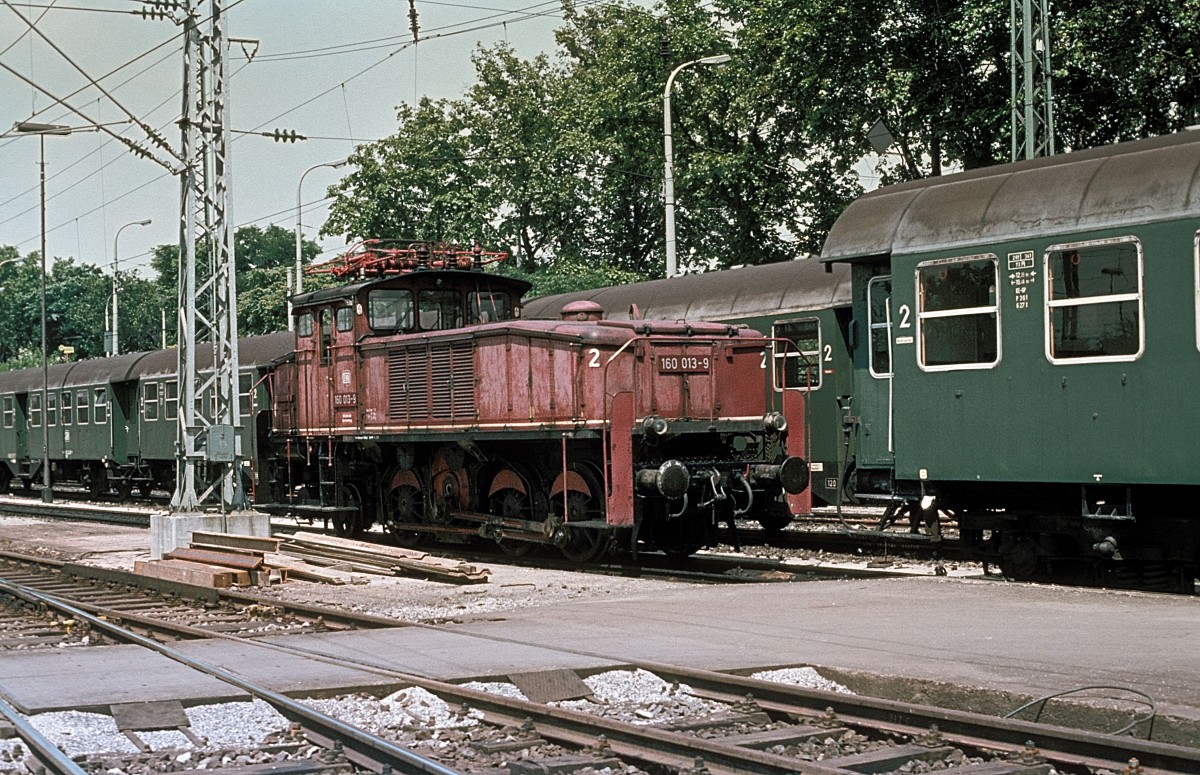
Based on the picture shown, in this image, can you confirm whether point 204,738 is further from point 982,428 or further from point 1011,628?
point 982,428

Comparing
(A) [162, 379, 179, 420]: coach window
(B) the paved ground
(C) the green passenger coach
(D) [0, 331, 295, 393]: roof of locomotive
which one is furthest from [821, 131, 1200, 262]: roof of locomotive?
(A) [162, 379, 179, 420]: coach window

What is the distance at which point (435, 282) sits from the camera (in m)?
19.2

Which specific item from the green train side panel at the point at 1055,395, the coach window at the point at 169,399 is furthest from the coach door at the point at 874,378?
the coach window at the point at 169,399

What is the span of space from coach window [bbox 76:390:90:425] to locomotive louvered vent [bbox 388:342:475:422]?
22596mm

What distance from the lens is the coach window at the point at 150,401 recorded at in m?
33.9

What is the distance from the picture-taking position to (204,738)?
6926 millimetres

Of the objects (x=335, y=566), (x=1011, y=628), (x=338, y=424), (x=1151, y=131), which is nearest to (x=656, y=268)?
(x=1151, y=131)

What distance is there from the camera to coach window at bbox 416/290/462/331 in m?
19.1

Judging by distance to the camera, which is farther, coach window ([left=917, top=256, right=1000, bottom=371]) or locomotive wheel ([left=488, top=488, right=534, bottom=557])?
locomotive wheel ([left=488, top=488, right=534, bottom=557])

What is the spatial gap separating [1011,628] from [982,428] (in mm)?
3513

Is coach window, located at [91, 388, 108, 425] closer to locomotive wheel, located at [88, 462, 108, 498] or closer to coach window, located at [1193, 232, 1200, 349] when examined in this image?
locomotive wheel, located at [88, 462, 108, 498]

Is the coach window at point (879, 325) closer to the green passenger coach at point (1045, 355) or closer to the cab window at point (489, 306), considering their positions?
the green passenger coach at point (1045, 355)

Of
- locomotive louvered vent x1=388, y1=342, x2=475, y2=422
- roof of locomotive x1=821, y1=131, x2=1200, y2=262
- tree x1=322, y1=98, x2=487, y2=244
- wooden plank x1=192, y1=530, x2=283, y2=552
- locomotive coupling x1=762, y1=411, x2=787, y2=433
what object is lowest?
wooden plank x1=192, y1=530, x2=283, y2=552

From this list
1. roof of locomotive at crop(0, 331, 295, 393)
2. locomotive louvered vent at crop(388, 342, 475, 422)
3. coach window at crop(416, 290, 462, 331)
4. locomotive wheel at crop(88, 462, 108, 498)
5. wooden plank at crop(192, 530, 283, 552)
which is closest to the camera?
wooden plank at crop(192, 530, 283, 552)
